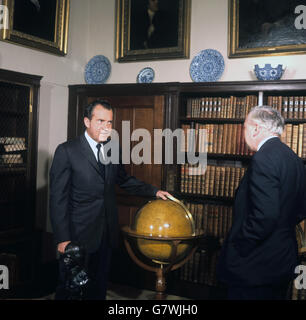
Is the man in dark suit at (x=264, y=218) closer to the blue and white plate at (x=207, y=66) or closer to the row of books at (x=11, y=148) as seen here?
the blue and white plate at (x=207, y=66)

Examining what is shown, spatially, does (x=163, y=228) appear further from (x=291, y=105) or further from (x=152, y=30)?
(x=152, y=30)

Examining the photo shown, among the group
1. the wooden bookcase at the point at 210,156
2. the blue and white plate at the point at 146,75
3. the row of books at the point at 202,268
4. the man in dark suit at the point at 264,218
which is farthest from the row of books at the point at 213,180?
the man in dark suit at the point at 264,218

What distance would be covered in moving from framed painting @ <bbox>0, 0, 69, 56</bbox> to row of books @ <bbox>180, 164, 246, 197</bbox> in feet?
7.24

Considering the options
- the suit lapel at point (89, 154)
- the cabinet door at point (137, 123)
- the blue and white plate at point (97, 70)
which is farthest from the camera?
the blue and white plate at point (97, 70)

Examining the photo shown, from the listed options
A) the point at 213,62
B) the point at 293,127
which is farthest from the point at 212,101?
the point at 293,127

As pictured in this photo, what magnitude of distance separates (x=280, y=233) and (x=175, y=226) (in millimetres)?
868

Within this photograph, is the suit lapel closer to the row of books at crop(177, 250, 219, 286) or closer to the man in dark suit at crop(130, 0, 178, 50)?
the row of books at crop(177, 250, 219, 286)

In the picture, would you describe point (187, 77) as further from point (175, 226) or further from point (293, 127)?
point (175, 226)

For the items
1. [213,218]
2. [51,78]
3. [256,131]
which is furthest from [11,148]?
[256,131]

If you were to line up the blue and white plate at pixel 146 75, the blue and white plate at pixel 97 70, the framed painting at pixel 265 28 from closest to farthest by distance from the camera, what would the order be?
the framed painting at pixel 265 28 → the blue and white plate at pixel 146 75 → the blue and white plate at pixel 97 70

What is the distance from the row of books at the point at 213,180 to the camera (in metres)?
4.57

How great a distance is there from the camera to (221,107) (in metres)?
4.67

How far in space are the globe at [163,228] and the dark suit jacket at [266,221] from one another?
57 cm

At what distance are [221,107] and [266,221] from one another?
2433mm
